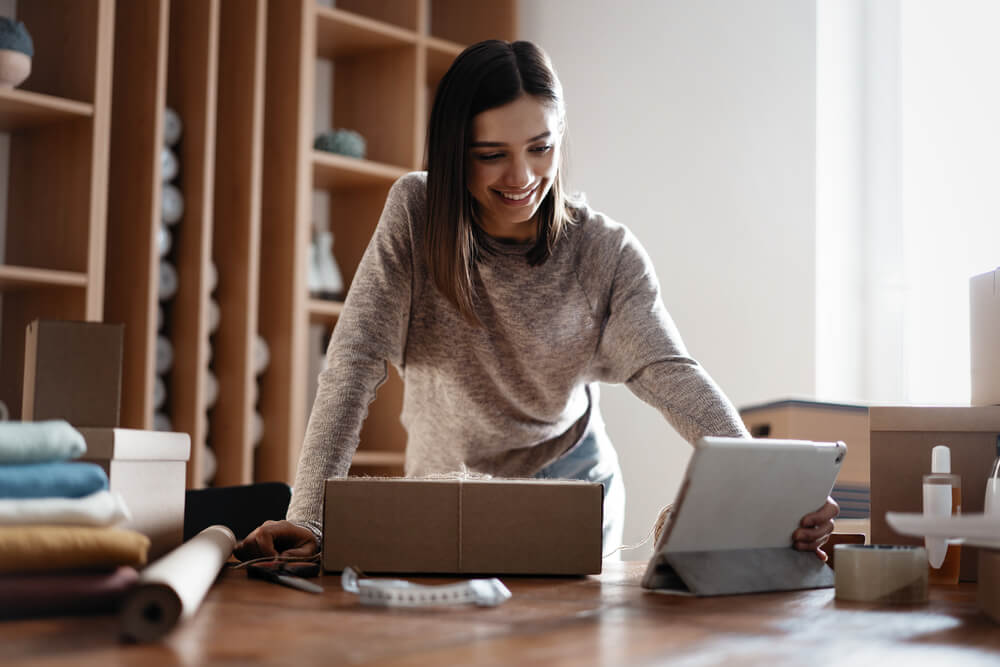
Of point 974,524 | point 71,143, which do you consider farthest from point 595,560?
point 71,143

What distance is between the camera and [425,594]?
32.5 inches

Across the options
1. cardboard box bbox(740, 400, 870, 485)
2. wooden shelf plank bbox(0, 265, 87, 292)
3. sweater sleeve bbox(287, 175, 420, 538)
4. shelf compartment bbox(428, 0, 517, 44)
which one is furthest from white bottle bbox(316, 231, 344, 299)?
sweater sleeve bbox(287, 175, 420, 538)

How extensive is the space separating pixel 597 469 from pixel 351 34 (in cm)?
207

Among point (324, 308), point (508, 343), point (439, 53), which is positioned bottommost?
point (508, 343)

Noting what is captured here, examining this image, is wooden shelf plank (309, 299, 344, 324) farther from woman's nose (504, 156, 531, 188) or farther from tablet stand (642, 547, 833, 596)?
tablet stand (642, 547, 833, 596)

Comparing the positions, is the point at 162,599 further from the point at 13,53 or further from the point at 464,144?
the point at 13,53

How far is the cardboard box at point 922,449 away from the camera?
4.02 ft

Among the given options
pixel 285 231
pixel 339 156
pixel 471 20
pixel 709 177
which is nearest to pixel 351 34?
pixel 339 156

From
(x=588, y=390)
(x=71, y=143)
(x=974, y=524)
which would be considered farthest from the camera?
(x=71, y=143)

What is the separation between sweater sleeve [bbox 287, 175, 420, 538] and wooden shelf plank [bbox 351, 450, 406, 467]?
1641 mm

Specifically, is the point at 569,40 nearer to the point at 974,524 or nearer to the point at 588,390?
the point at 588,390

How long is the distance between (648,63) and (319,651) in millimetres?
2894

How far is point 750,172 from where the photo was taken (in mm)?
2988

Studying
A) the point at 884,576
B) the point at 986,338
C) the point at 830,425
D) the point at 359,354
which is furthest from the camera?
the point at 830,425
